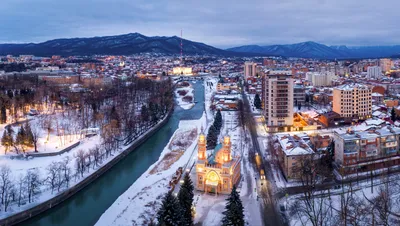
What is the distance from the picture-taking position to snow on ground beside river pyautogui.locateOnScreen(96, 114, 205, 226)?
564 cm

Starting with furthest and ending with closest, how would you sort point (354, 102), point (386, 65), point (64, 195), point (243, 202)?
point (386, 65) < point (354, 102) < point (64, 195) < point (243, 202)

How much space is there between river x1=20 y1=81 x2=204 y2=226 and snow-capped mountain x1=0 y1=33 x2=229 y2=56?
56939 millimetres

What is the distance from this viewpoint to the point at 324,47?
121 metres

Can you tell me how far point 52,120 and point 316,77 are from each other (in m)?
17.3

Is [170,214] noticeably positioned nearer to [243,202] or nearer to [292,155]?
[243,202]

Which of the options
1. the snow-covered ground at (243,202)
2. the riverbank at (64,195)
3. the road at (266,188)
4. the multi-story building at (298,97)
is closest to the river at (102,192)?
the riverbank at (64,195)

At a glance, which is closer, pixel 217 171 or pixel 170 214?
pixel 170 214

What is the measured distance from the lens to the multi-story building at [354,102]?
11.8m

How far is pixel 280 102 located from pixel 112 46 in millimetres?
64231

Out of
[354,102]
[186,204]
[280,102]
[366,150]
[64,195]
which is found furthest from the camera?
[354,102]

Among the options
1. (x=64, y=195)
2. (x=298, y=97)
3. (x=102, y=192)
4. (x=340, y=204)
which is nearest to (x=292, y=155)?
(x=340, y=204)

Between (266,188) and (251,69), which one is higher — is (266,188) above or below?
below

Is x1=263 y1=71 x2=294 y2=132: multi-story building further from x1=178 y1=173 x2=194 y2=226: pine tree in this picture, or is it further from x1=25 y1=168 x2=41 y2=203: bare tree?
x1=25 y1=168 x2=41 y2=203: bare tree

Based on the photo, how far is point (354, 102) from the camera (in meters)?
11.8
